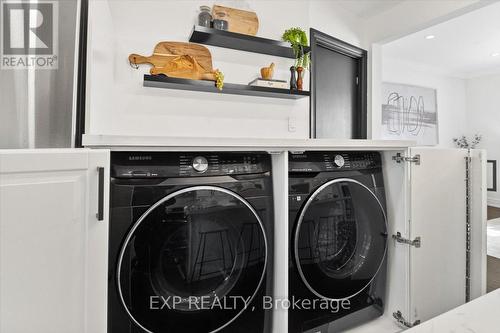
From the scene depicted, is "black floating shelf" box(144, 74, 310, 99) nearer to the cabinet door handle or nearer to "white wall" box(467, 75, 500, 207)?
the cabinet door handle

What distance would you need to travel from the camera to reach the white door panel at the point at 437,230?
5.03 feet

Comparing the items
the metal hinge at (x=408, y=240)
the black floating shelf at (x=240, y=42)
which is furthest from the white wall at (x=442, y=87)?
the metal hinge at (x=408, y=240)

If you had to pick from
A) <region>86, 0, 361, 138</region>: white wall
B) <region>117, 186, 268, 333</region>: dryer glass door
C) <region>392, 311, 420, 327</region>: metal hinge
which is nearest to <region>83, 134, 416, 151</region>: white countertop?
<region>117, 186, 268, 333</region>: dryer glass door

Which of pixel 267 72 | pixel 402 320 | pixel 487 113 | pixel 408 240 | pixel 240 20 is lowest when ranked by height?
pixel 402 320

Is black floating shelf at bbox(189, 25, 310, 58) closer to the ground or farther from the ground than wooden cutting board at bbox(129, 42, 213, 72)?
farther from the ground

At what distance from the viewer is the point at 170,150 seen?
104 cm

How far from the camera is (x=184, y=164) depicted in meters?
1.10

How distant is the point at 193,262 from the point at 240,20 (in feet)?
6.04

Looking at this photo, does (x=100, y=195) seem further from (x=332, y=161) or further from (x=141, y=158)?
(x=332, y=161)

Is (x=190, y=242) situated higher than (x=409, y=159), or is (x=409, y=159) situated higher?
(x=409, y=159)

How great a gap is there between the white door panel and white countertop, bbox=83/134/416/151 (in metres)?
0.28

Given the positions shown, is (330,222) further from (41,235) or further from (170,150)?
(41,235)

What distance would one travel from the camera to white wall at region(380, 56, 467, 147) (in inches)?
217

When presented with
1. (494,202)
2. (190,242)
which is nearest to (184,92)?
(190,242)
